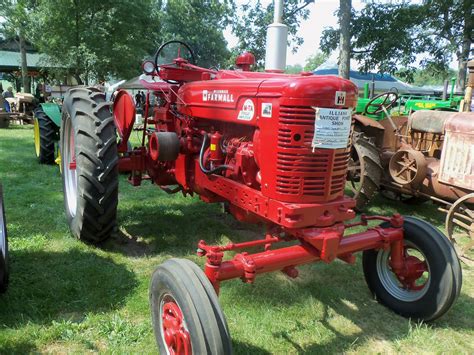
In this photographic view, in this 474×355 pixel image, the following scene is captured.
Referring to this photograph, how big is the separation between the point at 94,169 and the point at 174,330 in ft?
5.42

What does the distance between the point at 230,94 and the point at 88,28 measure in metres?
13.8

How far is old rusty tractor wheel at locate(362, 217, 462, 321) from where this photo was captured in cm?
265

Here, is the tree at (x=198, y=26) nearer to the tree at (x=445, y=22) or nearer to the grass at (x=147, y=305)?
the tree at (x=445, y=22)

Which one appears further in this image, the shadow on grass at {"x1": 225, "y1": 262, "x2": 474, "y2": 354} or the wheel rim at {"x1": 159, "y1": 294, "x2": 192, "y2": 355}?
the shadow on grass at {"x1": 225, "y1": 262, "x2": 474, "y2": 354}

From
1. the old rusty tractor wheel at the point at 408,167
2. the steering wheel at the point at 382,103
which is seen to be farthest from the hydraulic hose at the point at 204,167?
the steering wheel at the point at 382,103

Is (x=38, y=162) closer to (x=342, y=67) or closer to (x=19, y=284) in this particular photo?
(x=19, y=284)

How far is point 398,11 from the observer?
8.86 m

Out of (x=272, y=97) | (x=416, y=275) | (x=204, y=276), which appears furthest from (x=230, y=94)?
(x=416, y=275)

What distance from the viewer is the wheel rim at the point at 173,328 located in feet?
6.86

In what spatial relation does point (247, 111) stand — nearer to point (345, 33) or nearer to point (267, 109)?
point (267, 109)

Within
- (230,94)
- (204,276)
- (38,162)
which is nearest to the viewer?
(204,276)

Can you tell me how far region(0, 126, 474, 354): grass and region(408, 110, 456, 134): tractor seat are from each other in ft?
5.75

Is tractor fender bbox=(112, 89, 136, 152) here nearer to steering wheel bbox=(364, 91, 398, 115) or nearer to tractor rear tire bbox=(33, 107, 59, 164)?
steering wheel bbox=(364, 91, 398, 115)

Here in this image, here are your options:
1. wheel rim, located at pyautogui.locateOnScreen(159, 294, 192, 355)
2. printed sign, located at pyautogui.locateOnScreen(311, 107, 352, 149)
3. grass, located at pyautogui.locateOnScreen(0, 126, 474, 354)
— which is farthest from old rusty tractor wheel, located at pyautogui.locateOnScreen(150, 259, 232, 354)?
printed sign, located at pyautogui.locateOnScreen(311, 107, 352, 149)
